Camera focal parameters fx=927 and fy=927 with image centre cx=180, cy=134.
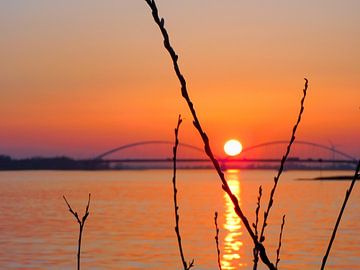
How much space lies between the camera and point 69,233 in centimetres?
5056

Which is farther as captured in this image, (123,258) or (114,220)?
(114,220)

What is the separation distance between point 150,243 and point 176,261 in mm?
8164

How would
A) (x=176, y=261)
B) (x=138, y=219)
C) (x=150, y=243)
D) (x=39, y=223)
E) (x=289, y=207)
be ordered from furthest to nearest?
(x=289, y=207) < (x=138, y=219) < (x=39, y=223) < (x=150, y=243) < (x=176, y=261)

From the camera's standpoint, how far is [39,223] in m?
59.3

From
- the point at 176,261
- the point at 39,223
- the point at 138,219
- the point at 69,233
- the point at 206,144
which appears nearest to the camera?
the point at 206,144

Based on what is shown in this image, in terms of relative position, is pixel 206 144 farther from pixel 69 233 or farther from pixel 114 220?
pixel 114 220

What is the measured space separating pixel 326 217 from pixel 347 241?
879 inches

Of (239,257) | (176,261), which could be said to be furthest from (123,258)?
(239,257)

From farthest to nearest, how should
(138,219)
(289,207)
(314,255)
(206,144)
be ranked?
(289,207) < (138,219) < (314,255) < (206,144)

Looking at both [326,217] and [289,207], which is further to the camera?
[289,207]

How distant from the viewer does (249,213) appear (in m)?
72.4

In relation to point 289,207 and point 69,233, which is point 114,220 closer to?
point 69,233

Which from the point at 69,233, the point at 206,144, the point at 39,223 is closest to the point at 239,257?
the point at 69,233

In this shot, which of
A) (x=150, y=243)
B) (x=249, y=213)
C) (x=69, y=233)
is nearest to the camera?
(x=150, y=243)
